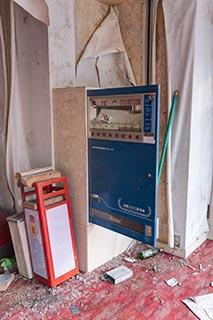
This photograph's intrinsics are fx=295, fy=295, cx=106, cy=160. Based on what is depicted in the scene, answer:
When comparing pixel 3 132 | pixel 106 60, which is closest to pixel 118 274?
pixel 3 132

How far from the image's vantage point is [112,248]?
2.75 meters

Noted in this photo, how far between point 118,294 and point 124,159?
1041 millimetres

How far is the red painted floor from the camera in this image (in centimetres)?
204

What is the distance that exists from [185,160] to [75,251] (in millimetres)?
1244

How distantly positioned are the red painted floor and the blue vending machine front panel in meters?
0.49

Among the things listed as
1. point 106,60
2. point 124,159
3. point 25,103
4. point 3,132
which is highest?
point 106,60

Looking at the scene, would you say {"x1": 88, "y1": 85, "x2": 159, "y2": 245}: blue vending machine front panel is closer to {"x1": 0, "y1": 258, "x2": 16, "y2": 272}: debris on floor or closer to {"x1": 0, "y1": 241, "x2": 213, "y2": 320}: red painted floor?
{"x1": 0, "y1": 241, "x2": 213, "y2": 320}: red painted floor

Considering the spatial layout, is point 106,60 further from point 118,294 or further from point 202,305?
point 202,305

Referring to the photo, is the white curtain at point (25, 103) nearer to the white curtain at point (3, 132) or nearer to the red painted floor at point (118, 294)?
the white curtain at point (3, 132)

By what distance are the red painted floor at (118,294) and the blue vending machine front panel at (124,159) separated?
1.59ft

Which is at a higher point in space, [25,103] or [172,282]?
[25,103]

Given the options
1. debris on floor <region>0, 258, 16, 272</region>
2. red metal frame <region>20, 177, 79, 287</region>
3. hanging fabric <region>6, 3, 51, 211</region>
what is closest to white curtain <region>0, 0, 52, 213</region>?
hanging fabric <region>6, 3, 51, 211</region>

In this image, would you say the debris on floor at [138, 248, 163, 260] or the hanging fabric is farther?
the debris on floor at [138, 248, 163, 260]

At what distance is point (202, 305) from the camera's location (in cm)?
212
